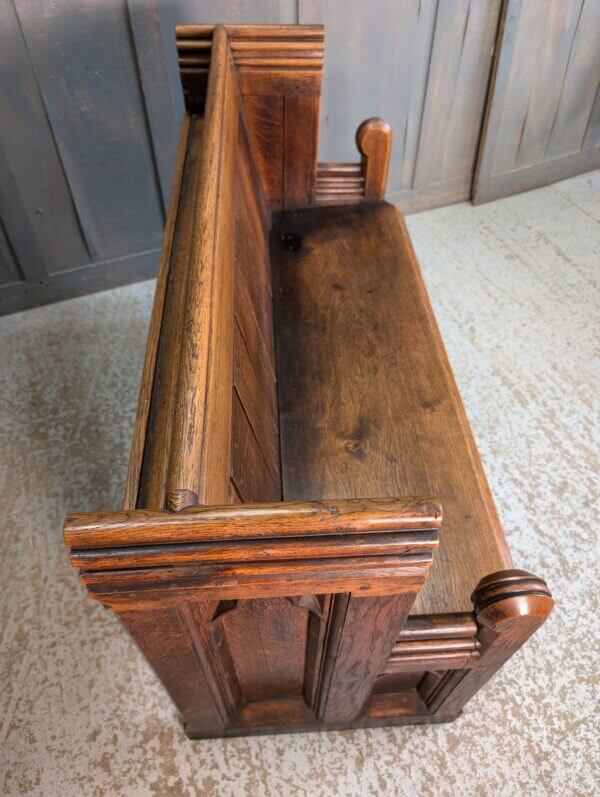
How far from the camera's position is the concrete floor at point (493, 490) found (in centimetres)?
155

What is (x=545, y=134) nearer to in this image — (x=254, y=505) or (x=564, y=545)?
(x=564, y=545)

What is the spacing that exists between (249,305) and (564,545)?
1196 millimetres

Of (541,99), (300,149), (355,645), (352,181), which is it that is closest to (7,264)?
(300,149)

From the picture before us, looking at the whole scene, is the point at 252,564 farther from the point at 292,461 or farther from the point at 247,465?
the point at 292,461

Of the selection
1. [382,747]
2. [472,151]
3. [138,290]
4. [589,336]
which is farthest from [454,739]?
[472,151]

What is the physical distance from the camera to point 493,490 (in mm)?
2064

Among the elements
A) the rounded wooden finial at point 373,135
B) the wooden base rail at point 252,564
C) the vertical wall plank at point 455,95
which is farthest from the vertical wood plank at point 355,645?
the vertical wall plank at point 455,95

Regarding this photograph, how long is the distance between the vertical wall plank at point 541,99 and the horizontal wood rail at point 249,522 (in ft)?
7.99

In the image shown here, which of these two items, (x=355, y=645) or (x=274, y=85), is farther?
(x=274, y=85)

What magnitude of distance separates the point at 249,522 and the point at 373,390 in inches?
34.7

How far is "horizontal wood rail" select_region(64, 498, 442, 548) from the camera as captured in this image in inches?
30.8

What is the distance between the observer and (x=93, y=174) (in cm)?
238

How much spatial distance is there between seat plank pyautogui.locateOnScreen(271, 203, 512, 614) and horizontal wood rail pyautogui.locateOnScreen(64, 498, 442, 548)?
535mm

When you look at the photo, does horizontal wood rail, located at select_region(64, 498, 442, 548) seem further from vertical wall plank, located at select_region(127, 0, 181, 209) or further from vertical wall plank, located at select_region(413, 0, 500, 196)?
vertical wall plank, located at select_region(413, 0, 500, 196)
